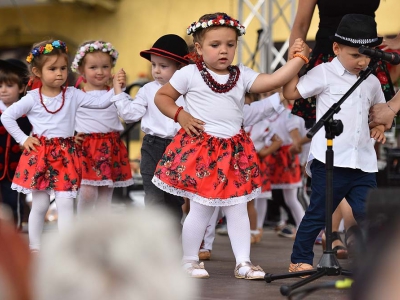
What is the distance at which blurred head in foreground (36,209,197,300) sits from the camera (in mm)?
1147

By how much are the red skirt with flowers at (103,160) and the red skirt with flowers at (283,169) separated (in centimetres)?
209

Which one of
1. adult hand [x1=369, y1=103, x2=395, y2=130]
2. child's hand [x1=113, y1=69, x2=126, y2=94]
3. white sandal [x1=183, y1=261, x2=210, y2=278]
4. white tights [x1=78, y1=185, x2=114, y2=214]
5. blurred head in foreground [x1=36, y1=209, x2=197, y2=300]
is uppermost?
child's hand [x1=113, y1=69, x2=126, y2=94]

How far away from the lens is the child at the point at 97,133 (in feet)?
19.3

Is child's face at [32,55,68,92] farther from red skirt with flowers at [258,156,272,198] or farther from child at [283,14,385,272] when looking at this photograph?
red skirt with flowers at [258,156,272,198]

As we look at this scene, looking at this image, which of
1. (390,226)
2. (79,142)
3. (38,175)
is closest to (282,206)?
(79,142)

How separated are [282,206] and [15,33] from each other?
30.6 ft

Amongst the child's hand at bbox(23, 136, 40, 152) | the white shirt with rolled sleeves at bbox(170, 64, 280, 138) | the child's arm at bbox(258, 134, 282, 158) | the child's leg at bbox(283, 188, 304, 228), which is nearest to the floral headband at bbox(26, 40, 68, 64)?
the child's hand at bbox(23, 136, 40, 152)

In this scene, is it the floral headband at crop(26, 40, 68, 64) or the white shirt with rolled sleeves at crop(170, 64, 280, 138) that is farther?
the floral headband at crop(26, 40, 68, 64)

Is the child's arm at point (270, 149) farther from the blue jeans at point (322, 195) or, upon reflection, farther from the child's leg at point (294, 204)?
the blue jeans at point (322, 195)

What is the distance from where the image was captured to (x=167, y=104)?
4.25 m

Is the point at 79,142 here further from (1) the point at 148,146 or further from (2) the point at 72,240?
(2) the point at 72,240

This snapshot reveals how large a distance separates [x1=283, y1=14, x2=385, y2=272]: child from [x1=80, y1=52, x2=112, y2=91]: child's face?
2.14m

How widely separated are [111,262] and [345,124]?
10.1 ft

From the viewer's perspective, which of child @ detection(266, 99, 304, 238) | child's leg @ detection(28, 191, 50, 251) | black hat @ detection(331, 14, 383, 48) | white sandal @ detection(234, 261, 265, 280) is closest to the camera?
black hat @ detection(331, 14, 383, 48)
